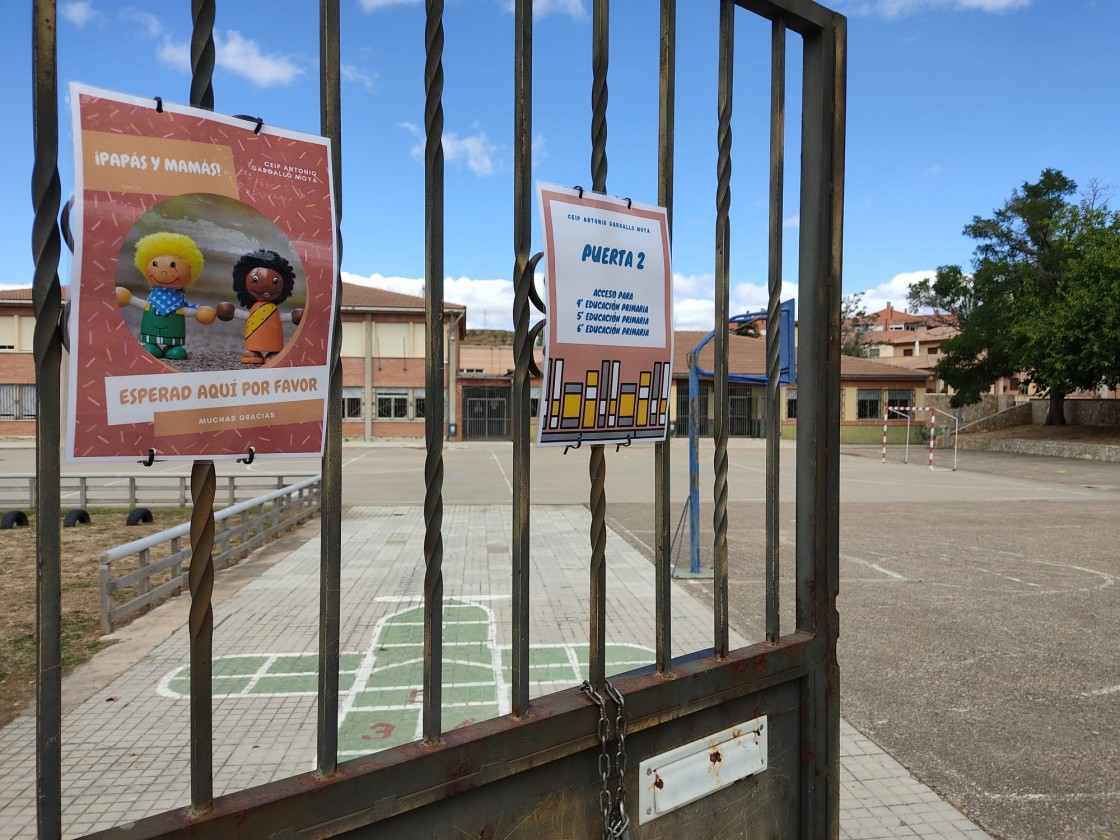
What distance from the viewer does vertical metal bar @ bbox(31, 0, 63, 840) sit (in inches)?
42.9

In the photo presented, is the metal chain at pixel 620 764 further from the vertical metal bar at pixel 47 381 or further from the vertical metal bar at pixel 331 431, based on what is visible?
the vertical metal bar at pixel 47 381

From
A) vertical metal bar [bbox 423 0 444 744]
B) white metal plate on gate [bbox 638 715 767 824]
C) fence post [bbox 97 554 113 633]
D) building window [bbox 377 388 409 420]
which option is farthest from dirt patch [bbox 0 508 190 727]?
building window [bbox 377 388 409 420]

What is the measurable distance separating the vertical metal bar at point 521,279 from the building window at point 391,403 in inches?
1573

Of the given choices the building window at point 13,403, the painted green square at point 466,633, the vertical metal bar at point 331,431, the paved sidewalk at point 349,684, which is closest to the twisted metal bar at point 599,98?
the vertical metal bar at point 331,431

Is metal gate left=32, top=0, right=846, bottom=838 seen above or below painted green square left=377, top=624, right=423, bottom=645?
above

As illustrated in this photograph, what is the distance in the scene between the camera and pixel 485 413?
40.9m

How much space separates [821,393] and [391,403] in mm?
39820

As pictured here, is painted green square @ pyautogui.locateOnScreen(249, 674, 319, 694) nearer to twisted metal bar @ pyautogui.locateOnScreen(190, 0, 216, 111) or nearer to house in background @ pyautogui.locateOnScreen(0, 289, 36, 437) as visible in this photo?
twisted metal bar @ pyautogui.locateOnScreen(190, 0, 216, 111)

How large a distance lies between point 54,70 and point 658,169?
1337mm

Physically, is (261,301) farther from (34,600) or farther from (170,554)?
(170,554)

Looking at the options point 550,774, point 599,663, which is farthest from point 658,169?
point 550,774

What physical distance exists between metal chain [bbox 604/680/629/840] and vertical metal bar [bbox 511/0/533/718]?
0.76 feet

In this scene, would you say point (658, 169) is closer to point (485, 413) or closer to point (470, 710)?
point (470, 710)

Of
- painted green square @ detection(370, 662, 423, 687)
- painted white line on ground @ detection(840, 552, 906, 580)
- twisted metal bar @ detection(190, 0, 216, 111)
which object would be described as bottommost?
painted white line on ground @ detection(840, 552, 906, 580)
